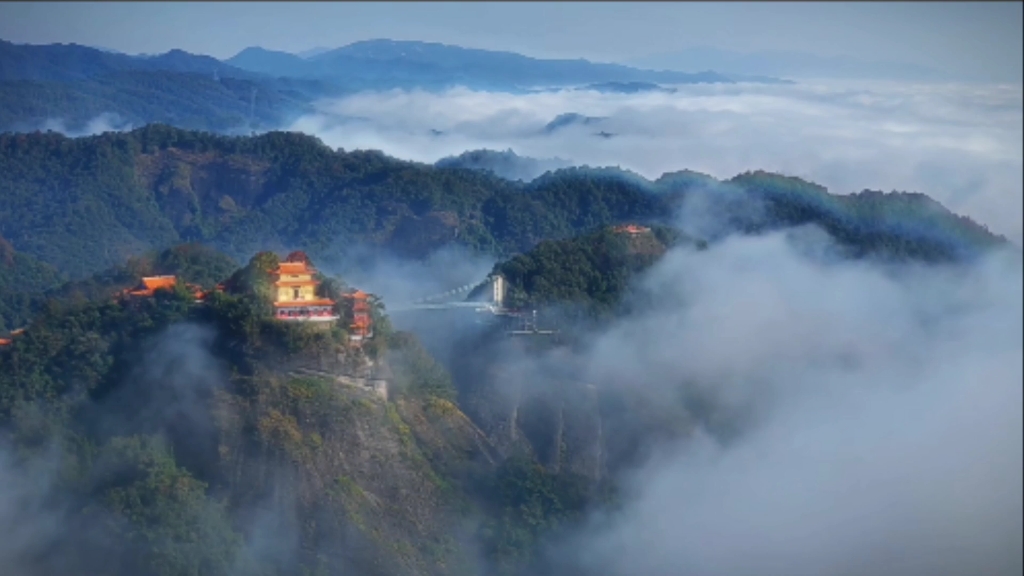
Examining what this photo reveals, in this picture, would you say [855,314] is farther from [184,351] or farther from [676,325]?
[184,351]

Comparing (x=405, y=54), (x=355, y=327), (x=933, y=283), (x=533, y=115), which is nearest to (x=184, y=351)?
(x=355, y=327)

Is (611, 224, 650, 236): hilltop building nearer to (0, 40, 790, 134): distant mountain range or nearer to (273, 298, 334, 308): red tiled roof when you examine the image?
(273, 298, 334, 308): red tiled roof

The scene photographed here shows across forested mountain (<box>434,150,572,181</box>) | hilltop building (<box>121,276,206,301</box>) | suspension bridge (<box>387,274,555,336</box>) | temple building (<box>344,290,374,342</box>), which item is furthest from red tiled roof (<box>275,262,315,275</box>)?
forested mountain (<box>434,150,572,181</box>)

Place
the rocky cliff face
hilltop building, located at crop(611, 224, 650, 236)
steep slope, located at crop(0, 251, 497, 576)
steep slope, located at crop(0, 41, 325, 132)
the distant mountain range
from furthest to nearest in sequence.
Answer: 1. the distant mountain range
2. steep slope, located at crop(0, 41, 325, 132)
3. hilltop building, located at crop(611, 224, 650, 236)
4. the rocky cliff face
5. steep slope, located at crop(0, 251, 497, 576)

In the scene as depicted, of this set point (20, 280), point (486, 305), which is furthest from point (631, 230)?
point (20, 280)

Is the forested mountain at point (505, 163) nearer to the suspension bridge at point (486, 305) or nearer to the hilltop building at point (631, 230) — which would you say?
the hilltop building at point (631, 230)

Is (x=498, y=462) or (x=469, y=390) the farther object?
(x=469, y=390)
